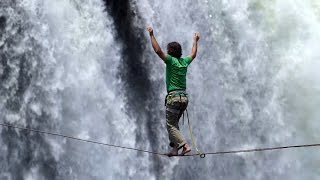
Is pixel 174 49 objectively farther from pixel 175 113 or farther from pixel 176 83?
pixel 175 113

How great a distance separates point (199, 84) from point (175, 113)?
833 cm

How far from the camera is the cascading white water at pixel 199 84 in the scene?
15.5 metres

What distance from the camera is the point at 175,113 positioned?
27.0 ft

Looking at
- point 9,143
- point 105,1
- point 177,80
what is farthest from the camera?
point 105,1

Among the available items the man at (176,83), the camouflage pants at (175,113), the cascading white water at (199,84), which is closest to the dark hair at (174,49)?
the man at (176,83)

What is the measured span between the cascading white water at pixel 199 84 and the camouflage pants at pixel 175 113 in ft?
25.1

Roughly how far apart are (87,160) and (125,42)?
3643mm

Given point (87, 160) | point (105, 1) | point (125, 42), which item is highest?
point (105, 1)

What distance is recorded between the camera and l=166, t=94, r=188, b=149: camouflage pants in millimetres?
8102

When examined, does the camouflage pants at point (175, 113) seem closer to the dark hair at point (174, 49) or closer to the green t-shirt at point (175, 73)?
the green t-shirt at point (175, 73)

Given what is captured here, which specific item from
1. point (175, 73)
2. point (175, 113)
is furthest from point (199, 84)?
point (175, 73)

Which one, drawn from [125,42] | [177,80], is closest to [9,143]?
[125,42]

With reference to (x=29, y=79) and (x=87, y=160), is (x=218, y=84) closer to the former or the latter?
(x=87, y=160)

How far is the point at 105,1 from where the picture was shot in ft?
53.6
